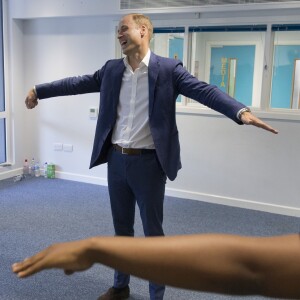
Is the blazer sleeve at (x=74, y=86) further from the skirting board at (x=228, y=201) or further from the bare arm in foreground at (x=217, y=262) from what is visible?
the skirting board at (x=228, y=201)

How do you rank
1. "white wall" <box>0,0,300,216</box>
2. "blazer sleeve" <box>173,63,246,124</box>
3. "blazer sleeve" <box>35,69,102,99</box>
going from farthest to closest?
1. "white wall" <box>0,0,300,216</box>
2. "blazer sleeve" <box>35,69,102,99</box>
3. "blazer sleeve" <box>173,63,246,124</box>

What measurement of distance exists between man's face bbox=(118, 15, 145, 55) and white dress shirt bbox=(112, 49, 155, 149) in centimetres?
7

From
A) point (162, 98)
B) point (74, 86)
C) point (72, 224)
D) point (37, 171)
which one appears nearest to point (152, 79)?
point (162, 98)

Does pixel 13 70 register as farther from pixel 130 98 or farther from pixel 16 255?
pixel 130 98

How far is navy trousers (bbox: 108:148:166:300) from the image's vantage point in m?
2.01

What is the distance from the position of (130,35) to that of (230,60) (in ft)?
7.32

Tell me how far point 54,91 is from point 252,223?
215 cm

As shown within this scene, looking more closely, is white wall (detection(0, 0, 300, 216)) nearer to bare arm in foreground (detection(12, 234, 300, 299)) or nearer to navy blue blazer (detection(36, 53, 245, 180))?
navy blue blazer (detection(36, 53, 245, 180))

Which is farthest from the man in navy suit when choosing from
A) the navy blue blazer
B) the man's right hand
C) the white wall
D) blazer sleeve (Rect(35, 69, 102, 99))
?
the white wall

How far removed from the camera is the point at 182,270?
50cm

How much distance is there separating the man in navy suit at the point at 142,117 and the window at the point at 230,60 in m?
2.07

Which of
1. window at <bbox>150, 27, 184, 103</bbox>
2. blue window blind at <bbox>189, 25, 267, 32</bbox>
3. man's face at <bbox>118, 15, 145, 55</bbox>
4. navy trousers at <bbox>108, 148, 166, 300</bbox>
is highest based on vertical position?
blue window blind at <bbox>189, 25, 267, 32</bbox>

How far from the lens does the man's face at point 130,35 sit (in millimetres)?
1994

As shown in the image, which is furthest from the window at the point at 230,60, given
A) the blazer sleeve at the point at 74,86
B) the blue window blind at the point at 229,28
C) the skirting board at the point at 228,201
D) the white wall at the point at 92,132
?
the blazer sleeve at the point at 74,86
